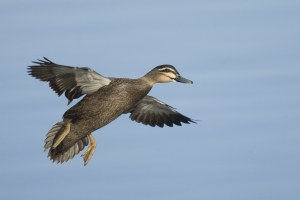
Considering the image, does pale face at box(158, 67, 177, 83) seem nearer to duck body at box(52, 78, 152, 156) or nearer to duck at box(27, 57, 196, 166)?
duck at box(27, 57, 196, 166)

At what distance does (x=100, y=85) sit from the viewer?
1598cm

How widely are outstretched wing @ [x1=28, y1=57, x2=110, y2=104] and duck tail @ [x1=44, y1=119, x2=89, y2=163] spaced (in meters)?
0.53

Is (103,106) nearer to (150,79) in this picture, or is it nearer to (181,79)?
(150,79)

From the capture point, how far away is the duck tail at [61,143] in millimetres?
15930

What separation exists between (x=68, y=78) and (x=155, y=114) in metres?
2.44

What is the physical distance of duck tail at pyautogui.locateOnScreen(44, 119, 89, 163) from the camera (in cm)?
1593

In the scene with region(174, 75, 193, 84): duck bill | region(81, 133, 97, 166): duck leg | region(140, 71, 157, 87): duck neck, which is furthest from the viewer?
region(81, 133, 97, 166): duck leg

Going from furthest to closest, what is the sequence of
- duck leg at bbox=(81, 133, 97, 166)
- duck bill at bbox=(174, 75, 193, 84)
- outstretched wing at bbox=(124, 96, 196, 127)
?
outstretched wing at bbox=(124, 96, 196, 127)
duck leg at bbox=(81, 133, 97, 166)
duck bill at bbox=(174, 75, 193, 84)

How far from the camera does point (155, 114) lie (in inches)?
701

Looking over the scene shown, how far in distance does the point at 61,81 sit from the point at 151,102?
222cm

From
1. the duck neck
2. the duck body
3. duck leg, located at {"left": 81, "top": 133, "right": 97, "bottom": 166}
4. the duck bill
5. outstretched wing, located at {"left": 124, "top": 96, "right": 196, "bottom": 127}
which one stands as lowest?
duck leg, located at {"left": 81, "top": 133, "right": 97, "bottom": 166}

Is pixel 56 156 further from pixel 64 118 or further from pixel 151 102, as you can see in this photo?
pixel 151 102

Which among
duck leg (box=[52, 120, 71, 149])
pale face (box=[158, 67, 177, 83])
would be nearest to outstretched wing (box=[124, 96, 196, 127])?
pale face (box=[158, 67, 177, 83])

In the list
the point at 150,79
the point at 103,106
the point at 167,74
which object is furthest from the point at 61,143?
the point at 167,74
